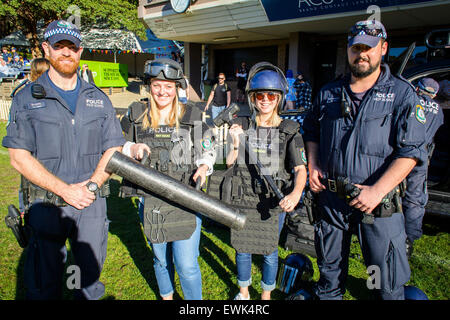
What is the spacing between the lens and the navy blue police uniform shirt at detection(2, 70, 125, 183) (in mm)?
2266

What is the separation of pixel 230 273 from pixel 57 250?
196cm

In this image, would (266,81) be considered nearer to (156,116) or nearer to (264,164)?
(264,164)

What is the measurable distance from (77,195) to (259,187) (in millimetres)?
1475

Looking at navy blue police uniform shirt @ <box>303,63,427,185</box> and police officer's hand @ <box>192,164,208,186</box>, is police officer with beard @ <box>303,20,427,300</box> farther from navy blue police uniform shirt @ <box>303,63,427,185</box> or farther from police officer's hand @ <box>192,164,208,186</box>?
police officer's hand @ <box>192,164,208,186</box>

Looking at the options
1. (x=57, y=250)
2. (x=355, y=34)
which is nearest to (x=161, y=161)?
(x=57, y=250)

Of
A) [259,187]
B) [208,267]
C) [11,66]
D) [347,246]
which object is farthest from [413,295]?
[11,66]

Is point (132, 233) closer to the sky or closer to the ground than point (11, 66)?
closer to the ground

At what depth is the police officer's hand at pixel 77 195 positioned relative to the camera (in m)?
2.24

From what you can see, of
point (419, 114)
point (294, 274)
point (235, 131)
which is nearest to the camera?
point (419, 114)

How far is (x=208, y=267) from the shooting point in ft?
12.1

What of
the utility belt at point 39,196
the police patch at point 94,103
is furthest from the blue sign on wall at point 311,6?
the utility belt at point 39,196

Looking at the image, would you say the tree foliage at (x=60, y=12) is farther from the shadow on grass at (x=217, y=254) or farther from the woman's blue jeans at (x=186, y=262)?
the woman's blue jeans at (x=186, y=262)

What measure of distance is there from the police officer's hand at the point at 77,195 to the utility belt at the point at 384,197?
194cm
